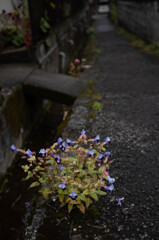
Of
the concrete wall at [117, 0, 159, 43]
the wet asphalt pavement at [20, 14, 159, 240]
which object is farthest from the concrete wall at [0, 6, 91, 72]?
the concrete wall at [117, 0, 159, 43]

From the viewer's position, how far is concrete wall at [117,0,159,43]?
7086mm

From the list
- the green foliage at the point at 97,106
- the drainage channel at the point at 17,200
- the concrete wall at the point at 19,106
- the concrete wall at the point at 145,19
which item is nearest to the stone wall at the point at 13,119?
the concrete wall at the point at 19,106

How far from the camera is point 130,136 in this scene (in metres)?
2.95

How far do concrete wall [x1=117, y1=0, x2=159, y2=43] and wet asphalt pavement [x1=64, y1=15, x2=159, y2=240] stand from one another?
1.82m

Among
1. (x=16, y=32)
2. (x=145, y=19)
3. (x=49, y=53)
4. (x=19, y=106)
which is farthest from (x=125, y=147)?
(x=145, y=19)

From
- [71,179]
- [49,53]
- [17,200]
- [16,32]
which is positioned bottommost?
[17,200]

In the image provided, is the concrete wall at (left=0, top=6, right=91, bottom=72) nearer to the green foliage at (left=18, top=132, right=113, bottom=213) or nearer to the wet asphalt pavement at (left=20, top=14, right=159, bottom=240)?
the wet asphalt pavement at (left=20, top=14, right=159, bottom=240)

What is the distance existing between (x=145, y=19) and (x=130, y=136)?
657 cm

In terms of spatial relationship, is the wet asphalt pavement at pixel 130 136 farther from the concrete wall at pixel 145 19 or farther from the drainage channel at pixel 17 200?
the concrete wall at pixel 145 19

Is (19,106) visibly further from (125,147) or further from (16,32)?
(16,32)

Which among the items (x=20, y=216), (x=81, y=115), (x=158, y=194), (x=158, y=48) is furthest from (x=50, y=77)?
(x=158, y=48)

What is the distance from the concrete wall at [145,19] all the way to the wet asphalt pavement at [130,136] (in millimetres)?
1824

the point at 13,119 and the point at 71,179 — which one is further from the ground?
the point at 71,179

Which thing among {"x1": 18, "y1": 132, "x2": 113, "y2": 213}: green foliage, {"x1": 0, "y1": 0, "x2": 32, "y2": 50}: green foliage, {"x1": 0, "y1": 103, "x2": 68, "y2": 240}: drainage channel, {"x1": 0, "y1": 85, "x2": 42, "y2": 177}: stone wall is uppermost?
{"x1": 0, "y1": 0, "x2": 32, "y2": 50}: green foliage
